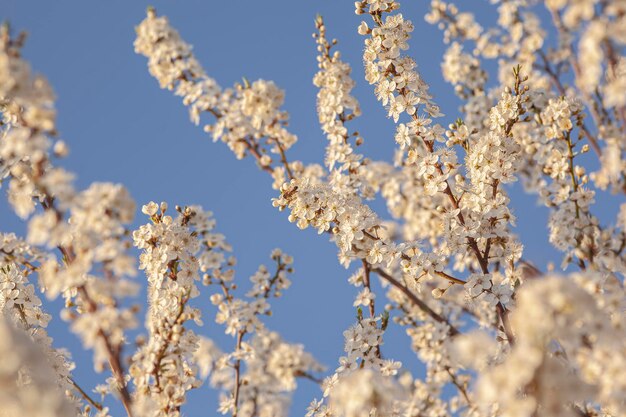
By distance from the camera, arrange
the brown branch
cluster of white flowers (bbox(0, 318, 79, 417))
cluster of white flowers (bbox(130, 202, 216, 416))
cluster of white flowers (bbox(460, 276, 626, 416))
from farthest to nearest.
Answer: the brown branch
cluster of white flowers (bbox(130, 202, 216, 416))
cluster of white flowers (bbox(0, 318, 79, 417))
cluster of white flowers (bbox(460, 276, 626, 416))

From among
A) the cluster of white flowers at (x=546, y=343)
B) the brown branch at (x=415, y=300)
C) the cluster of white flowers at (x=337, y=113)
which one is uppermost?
the cluster of white flowers at (x=337, y=113)

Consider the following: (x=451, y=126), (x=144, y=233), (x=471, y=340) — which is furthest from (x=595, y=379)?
(x=144, y=233)

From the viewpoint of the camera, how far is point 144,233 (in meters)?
5.39

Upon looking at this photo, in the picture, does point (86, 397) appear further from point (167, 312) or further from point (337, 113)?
point (337, 113)

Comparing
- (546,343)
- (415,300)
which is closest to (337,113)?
(415,300)

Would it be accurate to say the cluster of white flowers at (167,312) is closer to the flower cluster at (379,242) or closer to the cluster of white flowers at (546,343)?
the flower cluster at (379,242)

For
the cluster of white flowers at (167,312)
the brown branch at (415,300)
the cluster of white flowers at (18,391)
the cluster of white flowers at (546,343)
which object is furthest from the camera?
the brown branch at (415,300)

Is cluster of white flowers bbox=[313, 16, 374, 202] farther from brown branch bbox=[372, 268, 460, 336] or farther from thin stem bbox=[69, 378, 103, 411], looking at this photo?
thin stem bbox=[69, 378, 103, 411]

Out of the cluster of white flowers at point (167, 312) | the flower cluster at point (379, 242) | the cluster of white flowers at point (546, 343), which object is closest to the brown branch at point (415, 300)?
the flower cluster at point (379, 242)

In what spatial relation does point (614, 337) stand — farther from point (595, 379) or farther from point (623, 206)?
point (623, 206)

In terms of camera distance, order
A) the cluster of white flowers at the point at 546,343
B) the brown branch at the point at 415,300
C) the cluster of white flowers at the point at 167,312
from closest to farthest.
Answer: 1. the cluster of white flowers at the point at 546,343
2. the cluster of white flowers at the point at 167,312
3. the brown branch at the point at 415,300

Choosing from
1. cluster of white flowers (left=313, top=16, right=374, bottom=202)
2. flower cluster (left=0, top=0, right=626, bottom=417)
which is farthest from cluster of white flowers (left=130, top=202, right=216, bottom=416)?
cluster of white flowers (left=313, top=16, right=374, bottom=202)

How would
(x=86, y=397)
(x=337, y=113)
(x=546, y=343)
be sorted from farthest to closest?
(x=337, y=113)
(x=86, y=397)
(x=546, y=343)

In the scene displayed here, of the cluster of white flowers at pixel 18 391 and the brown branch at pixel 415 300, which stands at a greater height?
the brown branch at pixel 415 300
